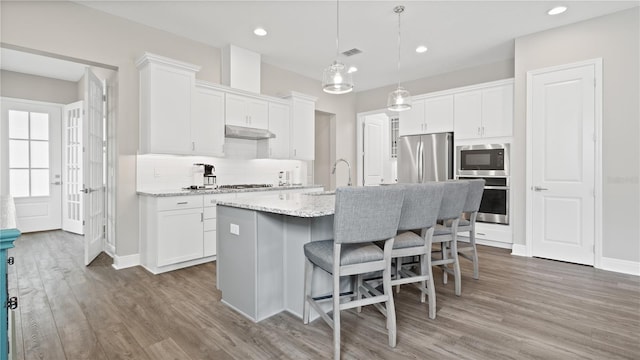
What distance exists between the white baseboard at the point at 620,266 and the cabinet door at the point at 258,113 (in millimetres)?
4617

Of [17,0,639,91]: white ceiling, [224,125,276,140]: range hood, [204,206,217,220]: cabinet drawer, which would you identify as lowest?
[204,206,217,220]: cabinet drawer

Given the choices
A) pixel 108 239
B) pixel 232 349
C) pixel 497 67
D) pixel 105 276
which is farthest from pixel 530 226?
pixel 108 239

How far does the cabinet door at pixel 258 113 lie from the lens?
4617 mm

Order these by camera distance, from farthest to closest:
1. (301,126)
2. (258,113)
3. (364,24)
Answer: (301,126)
(258,113)
(364,24)

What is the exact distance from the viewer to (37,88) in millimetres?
5496

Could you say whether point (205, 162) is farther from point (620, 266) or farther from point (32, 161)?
point (620, 266)

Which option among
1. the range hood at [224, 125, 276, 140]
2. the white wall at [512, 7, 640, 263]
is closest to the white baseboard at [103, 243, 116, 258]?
the range hood at [224, 125, 276, 140]

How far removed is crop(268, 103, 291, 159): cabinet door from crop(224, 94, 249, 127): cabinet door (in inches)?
18.9

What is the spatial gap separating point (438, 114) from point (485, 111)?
0.70 metres

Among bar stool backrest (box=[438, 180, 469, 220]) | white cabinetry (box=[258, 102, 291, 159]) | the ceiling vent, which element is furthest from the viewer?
white cabinetry (box=[258, 102, 291, 159])

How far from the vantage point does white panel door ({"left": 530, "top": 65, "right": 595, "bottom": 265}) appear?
3666 mm

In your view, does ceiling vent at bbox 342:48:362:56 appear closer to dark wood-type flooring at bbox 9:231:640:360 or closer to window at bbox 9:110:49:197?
dark wood-type flooring at bbox 9:231:640:360

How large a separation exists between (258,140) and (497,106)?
3.61m

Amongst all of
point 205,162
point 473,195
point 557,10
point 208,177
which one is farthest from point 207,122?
point 557,10
